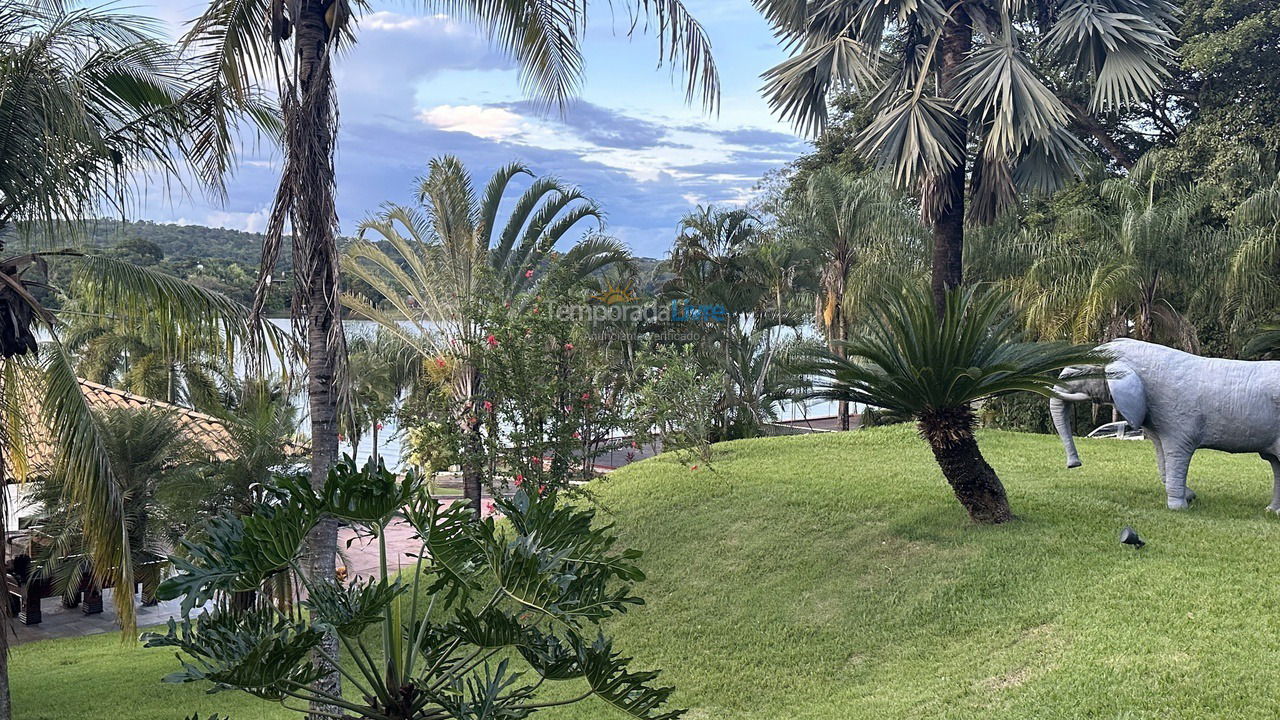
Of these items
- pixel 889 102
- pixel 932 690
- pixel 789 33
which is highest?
pixel 789 33

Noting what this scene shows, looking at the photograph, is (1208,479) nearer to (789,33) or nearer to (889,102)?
(889,102)

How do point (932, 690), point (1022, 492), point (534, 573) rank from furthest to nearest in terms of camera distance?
point (1022, 492) < point (932, 690) < point (534, 573)

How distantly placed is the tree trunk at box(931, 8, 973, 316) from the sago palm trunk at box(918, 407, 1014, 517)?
4482 mm

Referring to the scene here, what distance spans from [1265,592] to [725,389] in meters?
11.8

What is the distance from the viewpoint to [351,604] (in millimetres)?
2938

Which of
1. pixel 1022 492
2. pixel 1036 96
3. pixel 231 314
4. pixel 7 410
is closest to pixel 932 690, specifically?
pixel 1022 492

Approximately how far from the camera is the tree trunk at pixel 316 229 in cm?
652

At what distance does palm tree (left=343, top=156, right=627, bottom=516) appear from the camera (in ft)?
43.7

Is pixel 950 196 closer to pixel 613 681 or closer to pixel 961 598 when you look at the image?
pixel 961 598

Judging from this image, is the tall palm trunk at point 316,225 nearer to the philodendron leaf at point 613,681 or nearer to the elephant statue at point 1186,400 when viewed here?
the philodendron leaf at point 613,681

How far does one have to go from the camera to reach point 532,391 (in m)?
9.71

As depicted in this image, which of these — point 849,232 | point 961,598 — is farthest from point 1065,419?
point 849,232

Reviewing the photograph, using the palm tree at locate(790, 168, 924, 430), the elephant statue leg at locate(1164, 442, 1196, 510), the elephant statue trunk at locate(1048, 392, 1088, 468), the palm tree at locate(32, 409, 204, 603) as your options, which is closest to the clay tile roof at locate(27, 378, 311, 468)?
the palm tree at locate(32, 409, 204, 603)

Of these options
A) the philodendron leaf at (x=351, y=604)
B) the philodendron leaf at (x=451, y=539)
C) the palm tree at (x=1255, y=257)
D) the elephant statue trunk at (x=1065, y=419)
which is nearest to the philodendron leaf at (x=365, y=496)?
the philodendron leaf at (x=451, y=539)
